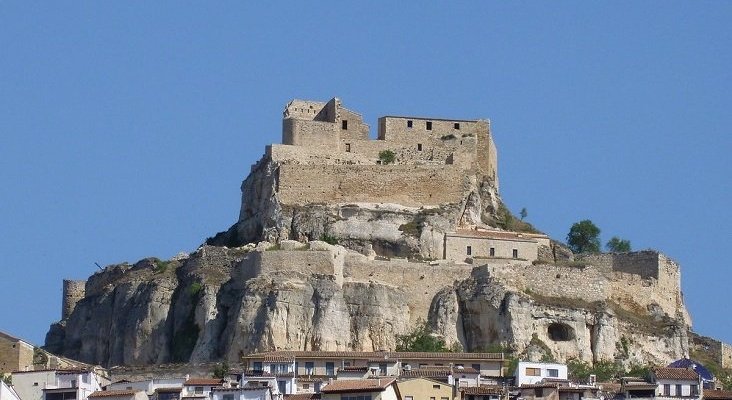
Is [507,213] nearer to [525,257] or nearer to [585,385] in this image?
[525,257]

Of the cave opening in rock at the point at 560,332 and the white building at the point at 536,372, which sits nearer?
the white building at the point at 536,372

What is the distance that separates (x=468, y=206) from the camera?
337 feet

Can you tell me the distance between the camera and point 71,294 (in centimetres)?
11256

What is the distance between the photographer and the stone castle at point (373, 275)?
9256cm

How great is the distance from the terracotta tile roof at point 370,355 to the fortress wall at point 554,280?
883 centimetres

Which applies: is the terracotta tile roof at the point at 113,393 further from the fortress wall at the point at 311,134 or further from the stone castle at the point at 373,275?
the fortress wall at the point at 311,134

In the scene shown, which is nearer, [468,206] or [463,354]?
[463,354]

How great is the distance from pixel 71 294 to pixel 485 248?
24610 millimetres

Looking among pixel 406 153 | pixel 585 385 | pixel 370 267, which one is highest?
pixel 406 153

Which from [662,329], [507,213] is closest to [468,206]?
[507,213]

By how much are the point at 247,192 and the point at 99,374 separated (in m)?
22.6

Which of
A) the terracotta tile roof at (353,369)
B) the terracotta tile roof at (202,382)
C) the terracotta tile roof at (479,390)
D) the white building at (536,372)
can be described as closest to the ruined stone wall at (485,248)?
the white building at (536,372)

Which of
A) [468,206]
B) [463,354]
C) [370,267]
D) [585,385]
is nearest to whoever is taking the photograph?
[585,385]

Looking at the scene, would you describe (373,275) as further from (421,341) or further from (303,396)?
(303,396)
